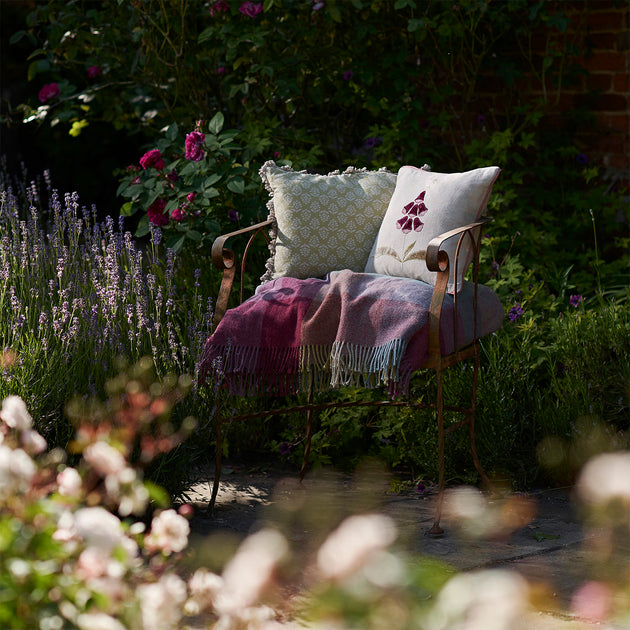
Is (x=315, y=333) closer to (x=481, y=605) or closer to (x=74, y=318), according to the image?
(x=74, y=318)

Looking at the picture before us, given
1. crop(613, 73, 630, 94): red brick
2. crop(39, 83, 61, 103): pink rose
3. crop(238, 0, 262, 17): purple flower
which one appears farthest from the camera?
crop(39, 83, 61, 103): pink rose

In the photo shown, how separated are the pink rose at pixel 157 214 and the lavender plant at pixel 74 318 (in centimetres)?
6

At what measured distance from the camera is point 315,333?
2854 mm

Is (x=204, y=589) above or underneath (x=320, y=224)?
underneath

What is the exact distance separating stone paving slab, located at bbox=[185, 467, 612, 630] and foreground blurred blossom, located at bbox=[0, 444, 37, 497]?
1393 millimetres

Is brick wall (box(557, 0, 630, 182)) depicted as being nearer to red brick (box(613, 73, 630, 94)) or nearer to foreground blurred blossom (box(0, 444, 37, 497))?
red brick (box(613, 73, 630, 94))

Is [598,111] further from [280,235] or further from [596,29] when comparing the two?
[280,235]

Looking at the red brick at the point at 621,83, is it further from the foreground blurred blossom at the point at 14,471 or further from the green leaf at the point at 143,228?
the foreground blurred blossom at the point at 14,471

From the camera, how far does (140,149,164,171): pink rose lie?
353 cm

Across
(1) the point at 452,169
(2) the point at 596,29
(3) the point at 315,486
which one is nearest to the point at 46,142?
(1) the point at 452,169

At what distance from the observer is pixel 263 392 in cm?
295

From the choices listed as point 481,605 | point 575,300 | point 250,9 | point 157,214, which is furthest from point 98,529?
point 250,9

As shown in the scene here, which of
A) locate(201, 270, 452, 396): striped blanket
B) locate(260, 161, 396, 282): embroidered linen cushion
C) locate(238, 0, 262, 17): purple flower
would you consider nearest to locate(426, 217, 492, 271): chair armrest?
locate(201, 270, 452, 396): striped blanket

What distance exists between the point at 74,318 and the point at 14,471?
1.86 metres
